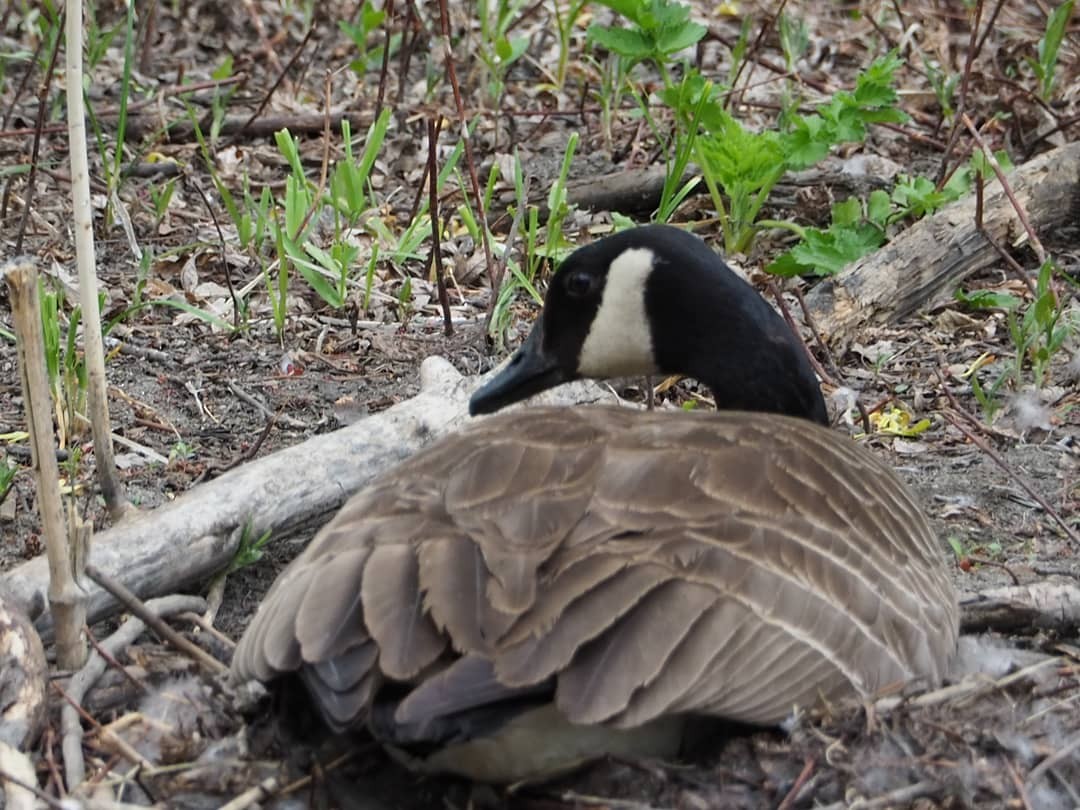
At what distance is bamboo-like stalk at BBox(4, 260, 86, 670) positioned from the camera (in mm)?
3186

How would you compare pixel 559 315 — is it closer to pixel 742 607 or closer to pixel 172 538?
pixel 172 538

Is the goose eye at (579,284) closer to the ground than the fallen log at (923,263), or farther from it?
farther from it

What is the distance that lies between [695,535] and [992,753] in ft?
2.41

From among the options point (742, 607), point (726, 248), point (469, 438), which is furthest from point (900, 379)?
point (742, 607)

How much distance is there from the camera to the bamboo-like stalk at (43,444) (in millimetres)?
3186

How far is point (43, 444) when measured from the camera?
326 centimetres

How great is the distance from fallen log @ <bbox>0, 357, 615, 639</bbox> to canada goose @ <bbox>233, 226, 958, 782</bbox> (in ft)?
2.14

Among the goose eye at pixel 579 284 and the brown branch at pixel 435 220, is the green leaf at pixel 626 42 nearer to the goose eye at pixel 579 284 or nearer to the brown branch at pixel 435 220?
the brown branch at pixel 435 220

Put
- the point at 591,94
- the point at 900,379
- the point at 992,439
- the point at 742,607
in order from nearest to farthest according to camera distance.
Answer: the point at 742,607, the point at 992,439, the point at 900,379, the point at 591,94

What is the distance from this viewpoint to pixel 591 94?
7.44 metres

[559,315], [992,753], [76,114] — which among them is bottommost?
[992,753]

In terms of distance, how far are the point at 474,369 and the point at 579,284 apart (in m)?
1.16

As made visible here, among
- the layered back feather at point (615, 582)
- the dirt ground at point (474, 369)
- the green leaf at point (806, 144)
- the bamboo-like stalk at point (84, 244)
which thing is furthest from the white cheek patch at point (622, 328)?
the green leaf at point (806, 144)

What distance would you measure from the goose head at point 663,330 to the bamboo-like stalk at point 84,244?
96 cm
